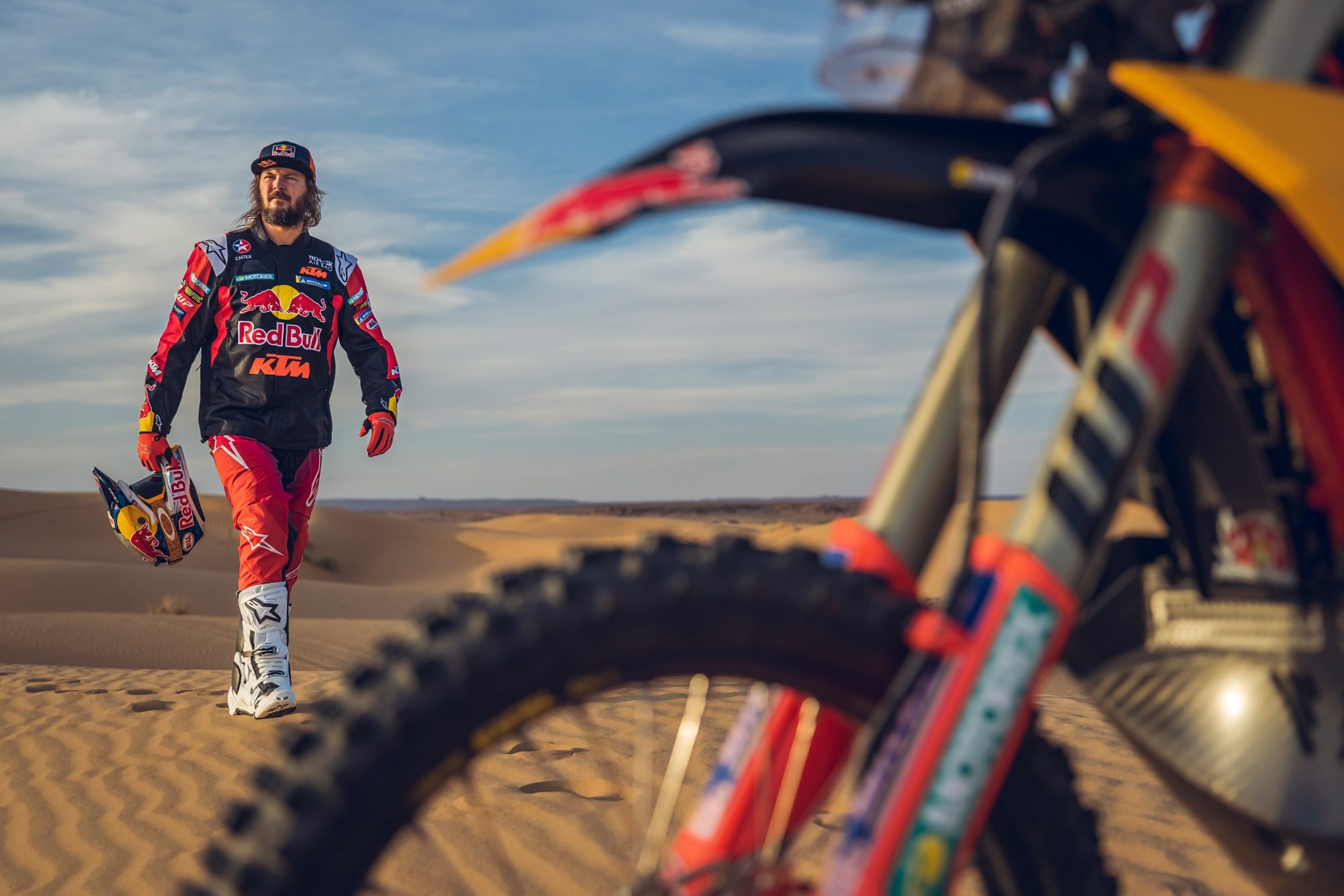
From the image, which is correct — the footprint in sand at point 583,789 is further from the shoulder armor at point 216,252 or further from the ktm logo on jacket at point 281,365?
the shoulder armor at point 216,252

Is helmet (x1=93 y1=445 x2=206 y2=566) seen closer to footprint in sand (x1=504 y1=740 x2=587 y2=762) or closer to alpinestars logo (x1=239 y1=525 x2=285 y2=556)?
alpinestars logo (x1=239 y1=525 x2=285 y2=556)

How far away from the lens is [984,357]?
1.37m

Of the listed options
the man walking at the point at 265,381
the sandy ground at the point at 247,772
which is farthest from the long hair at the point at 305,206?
the sandy ground at the point at 247,772

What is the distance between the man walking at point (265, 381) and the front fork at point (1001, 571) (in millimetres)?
4122

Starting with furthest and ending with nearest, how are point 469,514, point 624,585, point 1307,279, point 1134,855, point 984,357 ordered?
point 469,514
point 1134,855
point 1307,279
point 984,357
point 624,585

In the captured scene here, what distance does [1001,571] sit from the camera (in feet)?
4.31

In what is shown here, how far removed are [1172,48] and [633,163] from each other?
82cm

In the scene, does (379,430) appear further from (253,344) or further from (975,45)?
(975,45)

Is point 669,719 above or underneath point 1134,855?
underneath

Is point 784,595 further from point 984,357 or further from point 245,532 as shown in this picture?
point 245,532

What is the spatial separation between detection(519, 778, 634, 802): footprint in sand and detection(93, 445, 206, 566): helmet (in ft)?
7.55

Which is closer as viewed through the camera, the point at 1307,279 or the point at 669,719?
the point at 1307,279

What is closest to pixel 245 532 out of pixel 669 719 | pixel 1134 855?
pixel 669 719

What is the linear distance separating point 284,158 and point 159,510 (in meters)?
1.76
